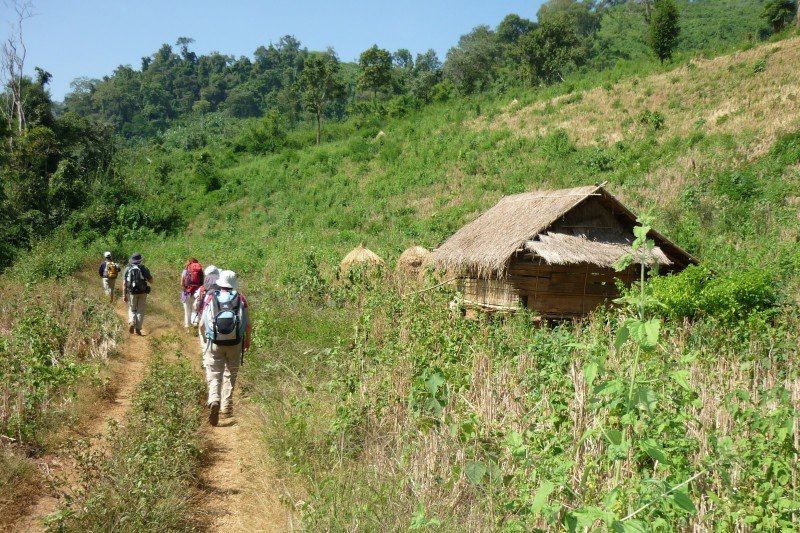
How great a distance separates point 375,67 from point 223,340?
38390 mm

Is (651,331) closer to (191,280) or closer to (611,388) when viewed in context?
(611,388)

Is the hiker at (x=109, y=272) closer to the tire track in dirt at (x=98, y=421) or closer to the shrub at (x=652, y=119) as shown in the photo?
the tire track in dirt at (x=98, y=421)

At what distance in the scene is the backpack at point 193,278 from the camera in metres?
10.5

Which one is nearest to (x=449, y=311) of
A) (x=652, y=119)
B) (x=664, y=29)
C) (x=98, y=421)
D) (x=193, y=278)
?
(x=98, y=421)

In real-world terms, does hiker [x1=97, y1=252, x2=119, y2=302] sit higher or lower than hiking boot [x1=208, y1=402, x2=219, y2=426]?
higher

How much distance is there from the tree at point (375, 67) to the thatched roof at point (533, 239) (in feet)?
99.6

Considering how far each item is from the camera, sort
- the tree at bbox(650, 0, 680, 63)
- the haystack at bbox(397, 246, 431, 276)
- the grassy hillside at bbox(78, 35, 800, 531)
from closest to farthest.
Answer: the grassy hillside at bbox(78, 35, 800, 531) < the haystack at bbox(397, 246, 431, 276) < the tree at bbox(650, 0, 680, 63)

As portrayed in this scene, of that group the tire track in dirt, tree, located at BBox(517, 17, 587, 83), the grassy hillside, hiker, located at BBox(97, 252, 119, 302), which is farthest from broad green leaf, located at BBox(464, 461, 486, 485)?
tree, located at BBox(517, 17, 587, 83)

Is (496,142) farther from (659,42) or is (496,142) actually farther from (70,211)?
(70,211)

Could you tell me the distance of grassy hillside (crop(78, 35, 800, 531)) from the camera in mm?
3422

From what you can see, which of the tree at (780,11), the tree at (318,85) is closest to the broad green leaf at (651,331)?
the tree at (318,85)

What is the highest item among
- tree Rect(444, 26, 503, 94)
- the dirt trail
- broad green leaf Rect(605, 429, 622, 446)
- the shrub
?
tree Rect(444, 26, 503, 94)

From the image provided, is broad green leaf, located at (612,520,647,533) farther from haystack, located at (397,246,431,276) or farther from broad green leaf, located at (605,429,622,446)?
haystack, located at (397,246,431,276)

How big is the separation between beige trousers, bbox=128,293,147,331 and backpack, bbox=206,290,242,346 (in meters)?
4.76
